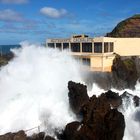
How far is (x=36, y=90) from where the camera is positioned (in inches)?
1177

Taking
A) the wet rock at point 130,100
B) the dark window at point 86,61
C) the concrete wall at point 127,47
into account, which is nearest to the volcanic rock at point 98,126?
the wet rock at point 130,100

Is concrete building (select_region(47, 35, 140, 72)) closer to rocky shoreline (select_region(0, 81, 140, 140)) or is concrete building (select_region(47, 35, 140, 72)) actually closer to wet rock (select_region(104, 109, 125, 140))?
rocky shoreline (select_region(0, 81, 140, 140))

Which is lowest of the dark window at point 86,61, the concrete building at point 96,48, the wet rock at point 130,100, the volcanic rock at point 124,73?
the wet rock at point 130,100

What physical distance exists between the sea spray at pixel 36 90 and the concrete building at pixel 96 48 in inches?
127

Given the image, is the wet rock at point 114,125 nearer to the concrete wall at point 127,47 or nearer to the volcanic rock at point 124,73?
the volcanic rock at point 124,73

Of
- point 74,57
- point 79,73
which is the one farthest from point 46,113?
point 74,57

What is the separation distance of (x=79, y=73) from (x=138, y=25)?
1329 inches

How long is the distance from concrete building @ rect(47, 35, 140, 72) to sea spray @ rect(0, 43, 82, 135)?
10.6 ft

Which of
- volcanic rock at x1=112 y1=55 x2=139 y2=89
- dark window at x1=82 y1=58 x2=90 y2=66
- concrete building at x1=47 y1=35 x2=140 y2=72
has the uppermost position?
concrete building at x1=47 y1=35 x2=140 y2=72

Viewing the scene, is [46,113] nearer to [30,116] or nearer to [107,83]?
[30,116]

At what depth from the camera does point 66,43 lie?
46.1 meters

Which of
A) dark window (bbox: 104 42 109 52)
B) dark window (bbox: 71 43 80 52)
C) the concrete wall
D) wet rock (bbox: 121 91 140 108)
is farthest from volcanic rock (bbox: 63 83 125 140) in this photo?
the concrete wall

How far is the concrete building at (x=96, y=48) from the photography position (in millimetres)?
42281

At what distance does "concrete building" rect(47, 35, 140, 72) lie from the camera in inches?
1665
